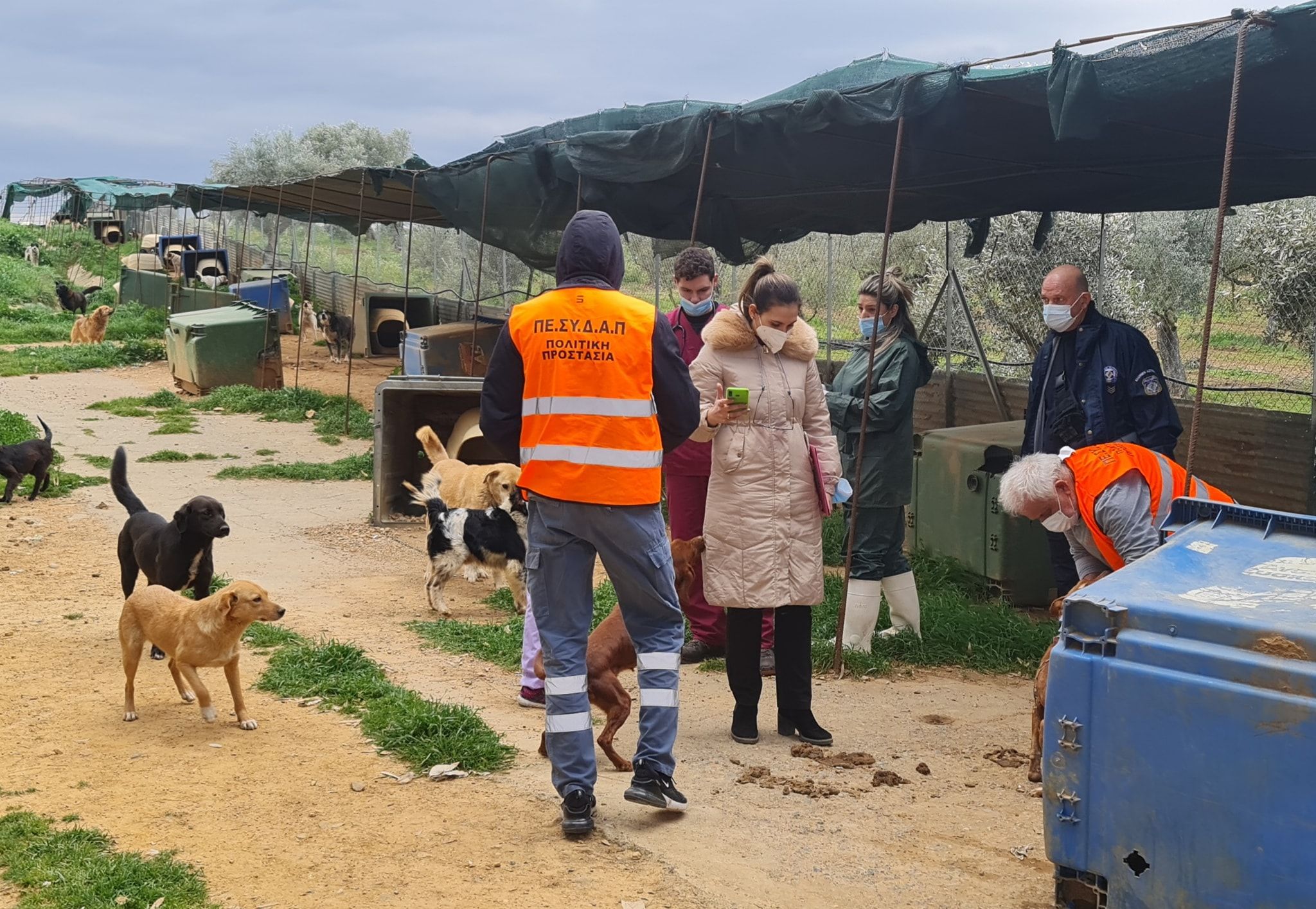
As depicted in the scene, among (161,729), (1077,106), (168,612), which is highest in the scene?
(1077,106)

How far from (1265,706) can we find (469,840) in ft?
7.62

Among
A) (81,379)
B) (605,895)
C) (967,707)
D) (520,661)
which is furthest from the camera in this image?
(81,379)

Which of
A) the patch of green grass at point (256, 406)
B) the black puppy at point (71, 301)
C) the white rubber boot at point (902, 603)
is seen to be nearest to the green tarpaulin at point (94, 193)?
the black puppy at point (71, 301)

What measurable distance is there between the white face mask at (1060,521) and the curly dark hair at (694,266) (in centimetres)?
212

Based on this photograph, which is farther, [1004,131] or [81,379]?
[81,379]

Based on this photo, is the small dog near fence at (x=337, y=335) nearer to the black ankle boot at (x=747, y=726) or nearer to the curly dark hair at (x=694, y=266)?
the curly dark hair at (x=694, y=266)

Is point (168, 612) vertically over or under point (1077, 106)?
under

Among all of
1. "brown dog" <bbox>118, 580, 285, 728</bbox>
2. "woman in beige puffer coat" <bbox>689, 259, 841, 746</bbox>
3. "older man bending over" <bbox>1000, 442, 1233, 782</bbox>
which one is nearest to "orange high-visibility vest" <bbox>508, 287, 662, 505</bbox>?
"woman in beige puffer coat" <bbox>689, 259, 841, 746</bbox>

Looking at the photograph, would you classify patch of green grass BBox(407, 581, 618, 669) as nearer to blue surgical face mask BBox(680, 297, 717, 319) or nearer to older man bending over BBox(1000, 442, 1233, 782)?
blue surgical face mask BBox(680, 297, 717, 319)

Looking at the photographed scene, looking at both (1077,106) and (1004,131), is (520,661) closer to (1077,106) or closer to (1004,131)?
(1077,106)

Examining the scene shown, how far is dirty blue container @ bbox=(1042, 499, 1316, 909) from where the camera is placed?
2.43m

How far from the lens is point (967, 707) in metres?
5.51

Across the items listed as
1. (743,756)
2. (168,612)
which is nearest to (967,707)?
(743,756)

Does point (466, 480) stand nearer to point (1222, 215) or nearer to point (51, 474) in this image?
point (1222, 215)
